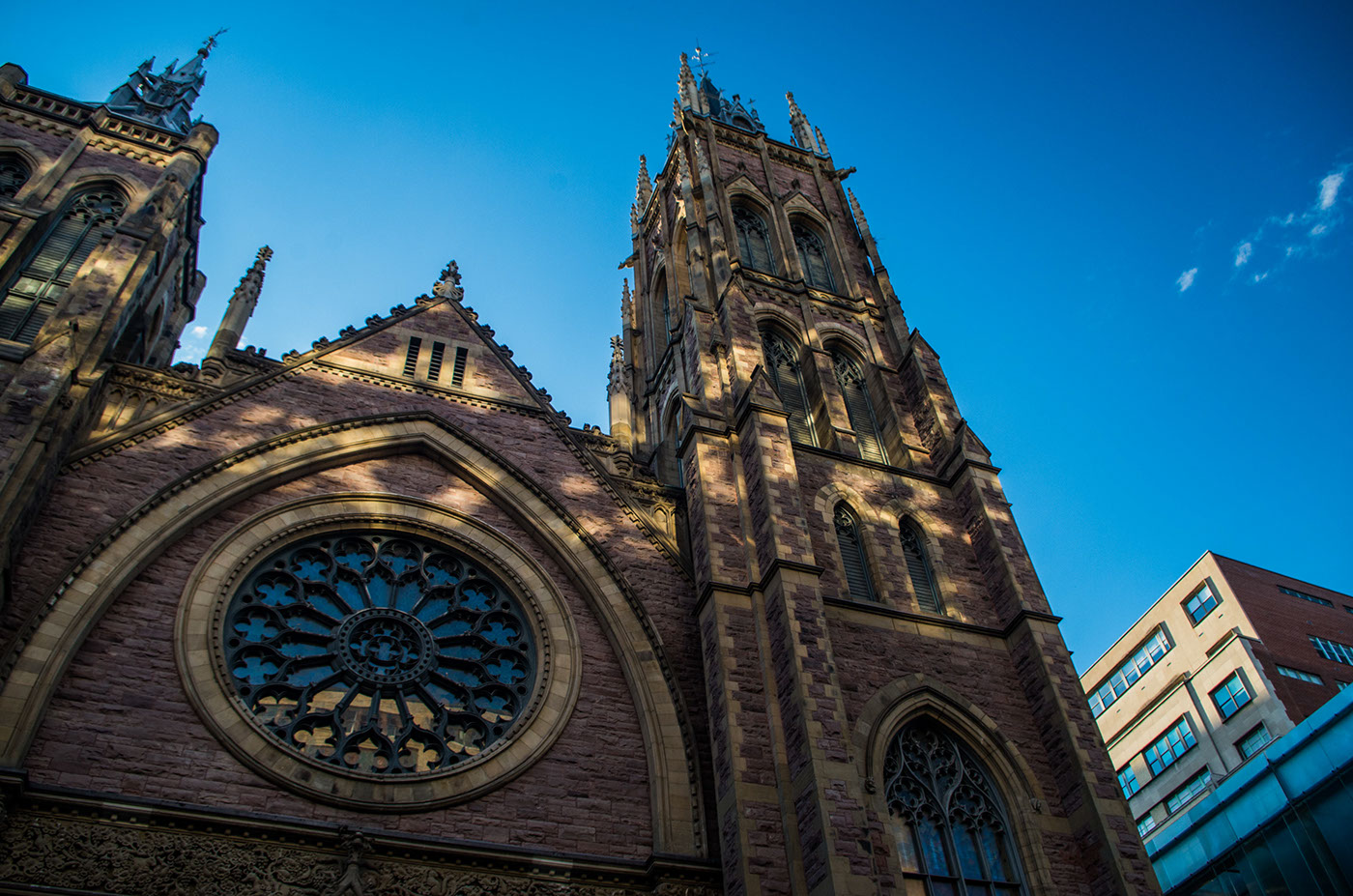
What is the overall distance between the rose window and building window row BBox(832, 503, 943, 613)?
17.2 ft

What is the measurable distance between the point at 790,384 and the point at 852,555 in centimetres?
518

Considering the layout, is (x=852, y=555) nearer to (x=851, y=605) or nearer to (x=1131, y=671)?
(x=851, y=605)

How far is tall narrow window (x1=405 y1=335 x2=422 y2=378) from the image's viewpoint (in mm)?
17812

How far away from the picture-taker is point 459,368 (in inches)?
720

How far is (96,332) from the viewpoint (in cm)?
1525

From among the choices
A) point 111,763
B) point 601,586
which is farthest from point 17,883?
point 601,586

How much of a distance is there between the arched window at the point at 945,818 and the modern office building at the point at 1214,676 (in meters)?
21.6

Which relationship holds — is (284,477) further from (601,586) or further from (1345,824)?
(1345,824)

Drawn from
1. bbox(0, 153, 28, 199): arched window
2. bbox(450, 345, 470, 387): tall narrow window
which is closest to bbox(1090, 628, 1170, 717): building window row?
bbox(450, 345, 470, 387): tall narrow window

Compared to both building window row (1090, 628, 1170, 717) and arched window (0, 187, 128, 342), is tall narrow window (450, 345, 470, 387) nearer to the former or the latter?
arched window (0, 187, 128, 342)

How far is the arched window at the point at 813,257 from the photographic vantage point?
2500cm

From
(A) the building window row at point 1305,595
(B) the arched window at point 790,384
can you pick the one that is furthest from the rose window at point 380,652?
(A) the building window row at point 1305,595

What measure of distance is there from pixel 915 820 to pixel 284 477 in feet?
32.0

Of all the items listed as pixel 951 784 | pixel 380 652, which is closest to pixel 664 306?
pixel 380 652
